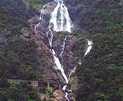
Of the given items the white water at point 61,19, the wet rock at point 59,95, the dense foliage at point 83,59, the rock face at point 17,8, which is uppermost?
the rock face at point 17,8

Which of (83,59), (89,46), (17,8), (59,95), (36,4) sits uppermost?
(36,4)

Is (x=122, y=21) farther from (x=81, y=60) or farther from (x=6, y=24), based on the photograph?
(x=6, y=24)

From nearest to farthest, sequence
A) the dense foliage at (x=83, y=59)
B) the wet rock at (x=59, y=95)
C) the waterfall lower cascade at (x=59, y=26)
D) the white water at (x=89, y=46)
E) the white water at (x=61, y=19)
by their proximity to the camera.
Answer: the dense foliage at (x=83, y=59) → the wet rock at (x=59, y=95) → the waterfall lower cascade at (x=59, y=26) → the white water at (x=89, y=46) → the white water at (x=61, y=19)

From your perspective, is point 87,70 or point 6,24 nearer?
point 87,70

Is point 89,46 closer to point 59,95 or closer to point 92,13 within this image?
point 92,13

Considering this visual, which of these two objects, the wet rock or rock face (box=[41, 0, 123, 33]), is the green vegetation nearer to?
rock face (box=[41, 0, 123, 33])

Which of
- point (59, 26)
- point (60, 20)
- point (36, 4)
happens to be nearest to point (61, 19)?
point (60, 20)

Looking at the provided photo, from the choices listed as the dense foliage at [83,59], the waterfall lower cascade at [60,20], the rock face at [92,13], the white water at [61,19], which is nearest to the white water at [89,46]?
the dense foliage at [83,59]

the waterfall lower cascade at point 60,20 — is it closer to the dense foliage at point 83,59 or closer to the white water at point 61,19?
the white water at point 61,19

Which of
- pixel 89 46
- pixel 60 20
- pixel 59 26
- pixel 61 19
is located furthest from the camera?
pixel 61 19

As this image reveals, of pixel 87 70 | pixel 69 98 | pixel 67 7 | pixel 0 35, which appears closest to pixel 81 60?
pixel 87 70

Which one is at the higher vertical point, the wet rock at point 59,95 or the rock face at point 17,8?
the rock face at point 17,8
